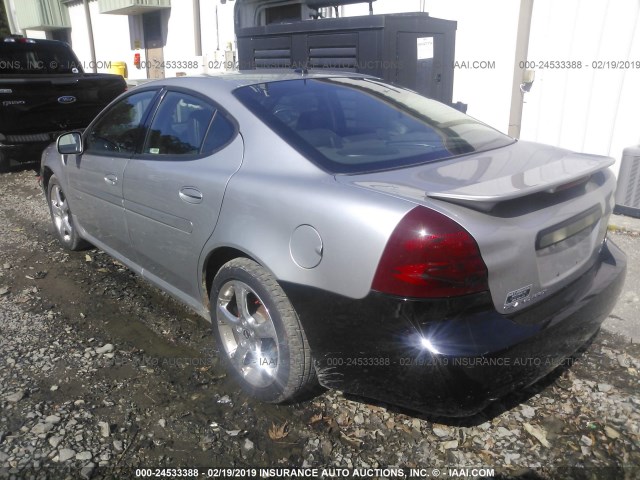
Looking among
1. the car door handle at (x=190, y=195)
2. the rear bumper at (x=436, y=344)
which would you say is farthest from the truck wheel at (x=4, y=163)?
the rear bumper at (x=436, y=344)

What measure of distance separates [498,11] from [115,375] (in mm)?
5531

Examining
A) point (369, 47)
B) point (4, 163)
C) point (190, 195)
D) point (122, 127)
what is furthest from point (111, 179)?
point (4, 163)

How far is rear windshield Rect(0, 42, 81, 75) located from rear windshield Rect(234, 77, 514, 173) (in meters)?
6.91

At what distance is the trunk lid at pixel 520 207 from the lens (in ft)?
6.24

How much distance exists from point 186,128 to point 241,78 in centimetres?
42

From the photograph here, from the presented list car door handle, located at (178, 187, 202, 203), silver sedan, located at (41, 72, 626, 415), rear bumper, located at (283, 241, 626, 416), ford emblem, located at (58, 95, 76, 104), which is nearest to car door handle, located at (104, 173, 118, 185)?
silver sedan, located at (41, 72, 626, 415)

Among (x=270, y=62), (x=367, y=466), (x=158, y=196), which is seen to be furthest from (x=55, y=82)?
(x=367, y=466)

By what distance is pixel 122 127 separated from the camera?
351 cm

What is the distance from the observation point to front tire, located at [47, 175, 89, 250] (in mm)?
4461

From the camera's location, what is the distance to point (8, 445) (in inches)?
92.3

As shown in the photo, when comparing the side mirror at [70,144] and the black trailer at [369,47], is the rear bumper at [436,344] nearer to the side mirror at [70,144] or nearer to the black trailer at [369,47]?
the side mirror at [70,144]

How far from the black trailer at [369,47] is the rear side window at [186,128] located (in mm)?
2452

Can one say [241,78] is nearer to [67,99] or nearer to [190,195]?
[190,195]

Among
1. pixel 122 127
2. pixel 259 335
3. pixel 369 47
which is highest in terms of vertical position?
pixel 369 47
